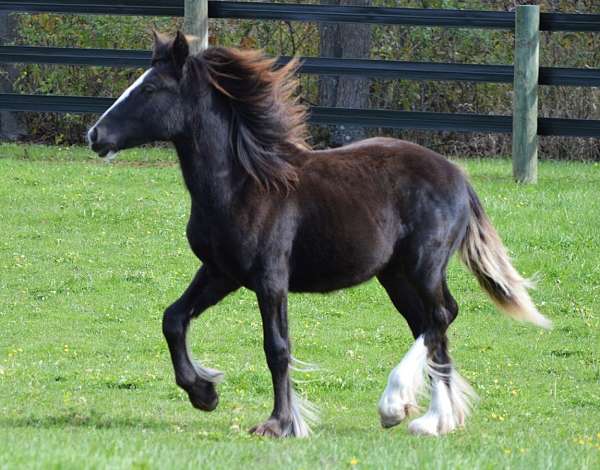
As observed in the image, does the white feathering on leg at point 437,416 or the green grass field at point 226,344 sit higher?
the white feathering on leg at point 437,416

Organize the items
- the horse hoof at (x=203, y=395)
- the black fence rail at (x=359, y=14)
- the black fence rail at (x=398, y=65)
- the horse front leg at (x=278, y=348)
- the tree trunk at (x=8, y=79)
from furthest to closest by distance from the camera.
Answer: the tree trunk at (x=8, y=79) → the black fence rail at (x=359, y=14) → the black fence rail at (x=398, y=65) → the horse hoof at (x=203, y=395) → the horse front leg at (x=278, y=348)

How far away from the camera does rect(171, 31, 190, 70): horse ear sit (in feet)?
24.2

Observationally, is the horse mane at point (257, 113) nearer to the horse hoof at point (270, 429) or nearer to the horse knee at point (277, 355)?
the horse knee at point (277, 355)

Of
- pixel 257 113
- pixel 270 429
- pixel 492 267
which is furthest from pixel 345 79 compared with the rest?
pixel 270 429

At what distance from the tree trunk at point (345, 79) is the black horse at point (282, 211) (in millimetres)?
10259

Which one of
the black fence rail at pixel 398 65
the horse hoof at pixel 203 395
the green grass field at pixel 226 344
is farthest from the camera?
the black fence rail at pixel 398 65

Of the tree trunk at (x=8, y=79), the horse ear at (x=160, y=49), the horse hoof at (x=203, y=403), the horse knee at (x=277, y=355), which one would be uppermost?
the horse ear at (x=160, y=49)

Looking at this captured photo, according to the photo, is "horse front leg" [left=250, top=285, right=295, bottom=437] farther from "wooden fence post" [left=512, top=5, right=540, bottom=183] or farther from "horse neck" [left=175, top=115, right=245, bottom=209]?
"wooden fence post" [left=512, top=5, right=540, bottom=183]

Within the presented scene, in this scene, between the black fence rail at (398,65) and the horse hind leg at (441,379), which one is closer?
the horse hind leg at (441,379)

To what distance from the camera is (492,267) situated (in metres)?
8.22

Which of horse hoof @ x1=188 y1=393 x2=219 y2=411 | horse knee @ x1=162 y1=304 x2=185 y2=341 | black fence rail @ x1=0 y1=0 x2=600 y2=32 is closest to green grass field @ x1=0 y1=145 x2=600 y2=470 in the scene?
horse hoof @ x1=188 y1=393 x2=219 y2=411

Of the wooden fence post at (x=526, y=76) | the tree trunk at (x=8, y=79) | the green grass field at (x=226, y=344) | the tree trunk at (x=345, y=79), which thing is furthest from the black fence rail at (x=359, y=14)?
the tree trunk at (x=8, y=79)

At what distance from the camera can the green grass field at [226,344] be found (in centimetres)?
657

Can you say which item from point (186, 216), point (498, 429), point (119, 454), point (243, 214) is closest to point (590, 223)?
point (186, 216)
